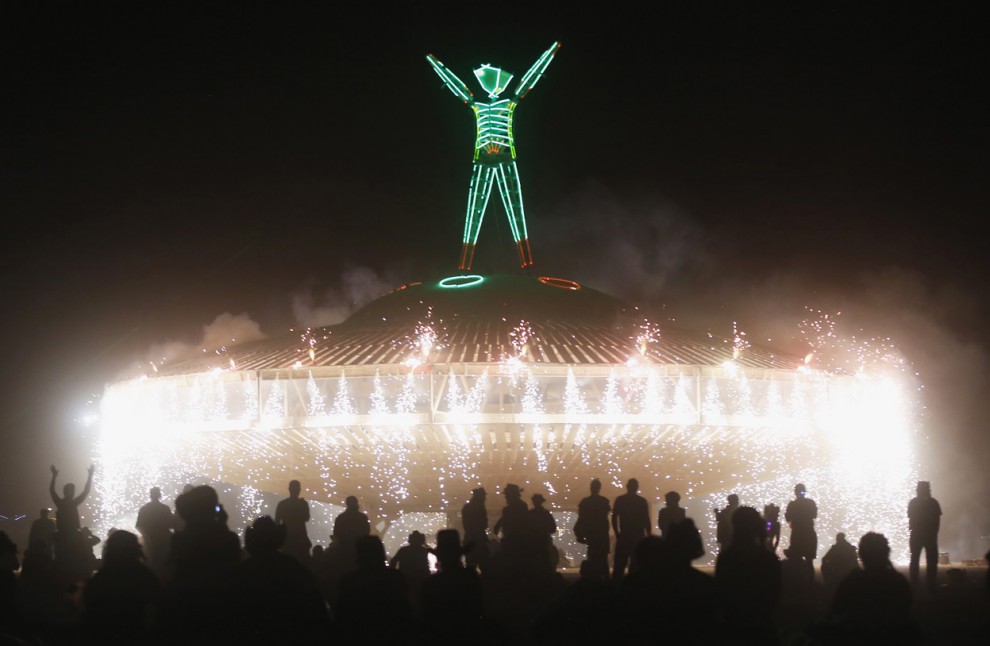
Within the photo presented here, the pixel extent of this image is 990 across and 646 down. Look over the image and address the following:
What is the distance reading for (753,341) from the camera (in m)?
20.1

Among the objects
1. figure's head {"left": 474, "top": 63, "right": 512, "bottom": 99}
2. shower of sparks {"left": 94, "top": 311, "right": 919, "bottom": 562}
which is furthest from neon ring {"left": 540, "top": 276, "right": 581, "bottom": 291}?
figure's head {"left": 474, "top": 63, "right": 512, "bottom": 99}

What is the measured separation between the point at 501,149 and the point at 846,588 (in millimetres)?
15977

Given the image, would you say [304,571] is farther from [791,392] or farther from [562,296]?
[562,296]

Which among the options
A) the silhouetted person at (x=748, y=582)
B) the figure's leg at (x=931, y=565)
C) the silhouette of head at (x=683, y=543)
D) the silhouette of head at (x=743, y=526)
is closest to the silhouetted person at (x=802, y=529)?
the figure's leg at (x=931, y=565)

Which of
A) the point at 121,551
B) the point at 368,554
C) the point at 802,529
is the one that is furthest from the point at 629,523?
the point at 121,551

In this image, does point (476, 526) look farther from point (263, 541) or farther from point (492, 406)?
point (263, 541)

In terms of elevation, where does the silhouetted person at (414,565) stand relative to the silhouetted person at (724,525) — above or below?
below

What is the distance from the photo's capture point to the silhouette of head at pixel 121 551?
6.07m

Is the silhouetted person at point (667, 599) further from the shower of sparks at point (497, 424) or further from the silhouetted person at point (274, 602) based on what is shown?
the shower of sparks at point (497, 424)

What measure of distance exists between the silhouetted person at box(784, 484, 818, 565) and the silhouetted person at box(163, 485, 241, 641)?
7545mm

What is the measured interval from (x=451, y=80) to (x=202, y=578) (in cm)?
1658

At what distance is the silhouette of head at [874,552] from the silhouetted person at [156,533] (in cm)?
565

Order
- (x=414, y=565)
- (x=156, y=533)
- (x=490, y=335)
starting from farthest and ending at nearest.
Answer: (x=490, y=335), (x=156, y=533), (x=414, y=565)

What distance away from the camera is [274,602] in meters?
5.71
